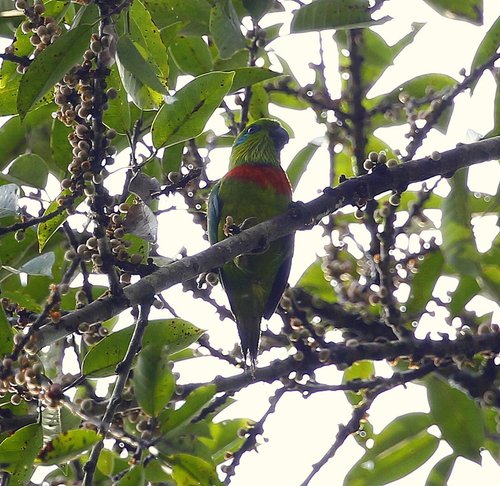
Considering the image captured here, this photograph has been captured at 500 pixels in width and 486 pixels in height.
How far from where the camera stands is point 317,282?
11.7 feet

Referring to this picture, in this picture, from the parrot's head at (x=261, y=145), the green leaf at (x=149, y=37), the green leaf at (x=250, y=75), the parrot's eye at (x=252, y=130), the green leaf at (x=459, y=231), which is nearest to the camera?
the green leaf at (x=149, y=37)

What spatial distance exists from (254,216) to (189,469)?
180 centimetres

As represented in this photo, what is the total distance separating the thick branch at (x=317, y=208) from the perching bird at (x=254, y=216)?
105cm

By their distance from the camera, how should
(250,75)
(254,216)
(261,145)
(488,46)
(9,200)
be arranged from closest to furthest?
1. (9,200)
2. (250,75)
3. (488,46)
4. (254,216)
5. (261,145)

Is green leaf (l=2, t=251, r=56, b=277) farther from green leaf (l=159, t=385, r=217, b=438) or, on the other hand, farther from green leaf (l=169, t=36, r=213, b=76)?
green leaf (l=169, t=36, r=213, b=76)

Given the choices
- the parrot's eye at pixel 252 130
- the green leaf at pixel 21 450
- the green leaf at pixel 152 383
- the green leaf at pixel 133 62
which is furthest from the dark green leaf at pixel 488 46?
the green leaf at pixel 21 450

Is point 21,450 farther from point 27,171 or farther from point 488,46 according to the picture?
point 488,46

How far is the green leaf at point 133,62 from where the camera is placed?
2.18m

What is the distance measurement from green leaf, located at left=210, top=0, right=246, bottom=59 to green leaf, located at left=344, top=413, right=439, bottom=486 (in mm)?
1554

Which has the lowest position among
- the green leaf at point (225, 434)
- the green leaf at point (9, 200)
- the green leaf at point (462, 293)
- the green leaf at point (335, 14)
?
the green leaf at point (225, 434)

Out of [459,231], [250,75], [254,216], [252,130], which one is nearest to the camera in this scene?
[250,75]

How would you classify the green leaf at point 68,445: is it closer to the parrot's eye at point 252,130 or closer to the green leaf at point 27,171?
the green leaf at point 27,171

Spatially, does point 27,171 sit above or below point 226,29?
below

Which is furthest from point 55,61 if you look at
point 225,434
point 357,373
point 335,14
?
point 357,373
